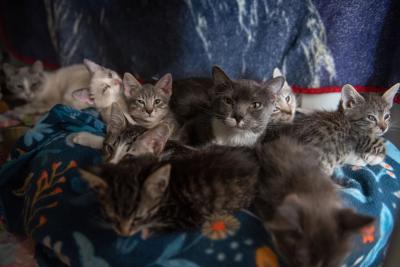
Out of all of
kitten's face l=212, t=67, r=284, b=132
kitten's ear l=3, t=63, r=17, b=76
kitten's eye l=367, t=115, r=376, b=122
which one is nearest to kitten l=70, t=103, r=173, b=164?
kitten's face l=212, t=67, r=284, b=132

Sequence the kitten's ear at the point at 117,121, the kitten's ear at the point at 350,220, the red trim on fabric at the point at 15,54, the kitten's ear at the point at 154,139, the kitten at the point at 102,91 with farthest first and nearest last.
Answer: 1. the red trim on fabric at the point at 15,54
2. the kitten at the point at 102,91
3. the kitten's ear at the point at 117,121
4. the kitten's ear at the point at 154,139
5. the kitten's ear at the point at 350,220

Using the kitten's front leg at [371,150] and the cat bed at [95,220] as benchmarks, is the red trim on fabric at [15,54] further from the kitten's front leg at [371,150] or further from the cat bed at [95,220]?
the kitten's front leg at [371,150]

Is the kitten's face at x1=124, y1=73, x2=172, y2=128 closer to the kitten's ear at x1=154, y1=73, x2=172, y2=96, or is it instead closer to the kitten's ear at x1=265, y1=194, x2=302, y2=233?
the kitten's ear at x1=154, y1=73, x2=172, y2=96

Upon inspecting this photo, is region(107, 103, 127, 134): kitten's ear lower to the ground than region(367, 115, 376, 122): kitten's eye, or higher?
higher

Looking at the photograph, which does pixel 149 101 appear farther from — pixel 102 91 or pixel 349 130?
pixel 349 130

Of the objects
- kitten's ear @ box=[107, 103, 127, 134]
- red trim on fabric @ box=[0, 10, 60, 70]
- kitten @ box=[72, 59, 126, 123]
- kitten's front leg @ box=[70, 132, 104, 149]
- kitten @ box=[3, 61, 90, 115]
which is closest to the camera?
kitten's ear @ box=[107, 103, 127, 134]

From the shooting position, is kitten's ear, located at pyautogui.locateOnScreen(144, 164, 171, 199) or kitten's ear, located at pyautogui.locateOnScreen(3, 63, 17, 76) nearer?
kitten's ear, located at pyautogui.locateOnScreen(144, 164, 171, 199)

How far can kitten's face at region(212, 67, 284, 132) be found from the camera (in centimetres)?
129

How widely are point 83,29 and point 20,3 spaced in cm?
58

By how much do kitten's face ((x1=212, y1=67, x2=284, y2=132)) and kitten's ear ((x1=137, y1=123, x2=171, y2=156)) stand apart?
26 centimetres

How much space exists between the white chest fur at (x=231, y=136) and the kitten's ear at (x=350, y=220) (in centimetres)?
51

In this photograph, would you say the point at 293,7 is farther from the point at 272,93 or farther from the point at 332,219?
the point at 332,219

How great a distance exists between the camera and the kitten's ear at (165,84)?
1549mm

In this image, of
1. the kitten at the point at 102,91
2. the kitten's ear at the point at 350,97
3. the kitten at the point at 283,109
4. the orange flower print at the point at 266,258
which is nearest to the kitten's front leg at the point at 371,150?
the kitten's ear at the point at 350,97
